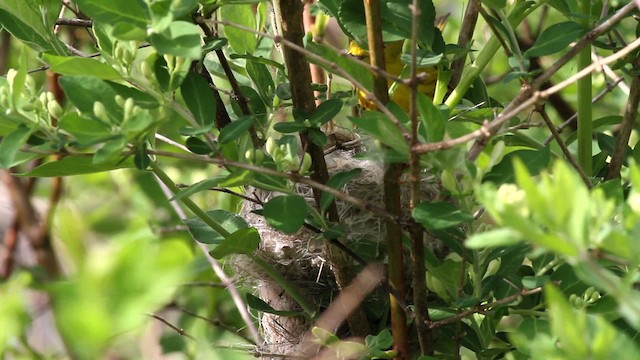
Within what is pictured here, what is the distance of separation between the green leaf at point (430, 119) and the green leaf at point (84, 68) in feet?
1.14

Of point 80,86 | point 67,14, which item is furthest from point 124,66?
point 67,14

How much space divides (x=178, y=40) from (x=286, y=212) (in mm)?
276

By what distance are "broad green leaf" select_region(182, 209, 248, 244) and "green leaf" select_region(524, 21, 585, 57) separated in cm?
49

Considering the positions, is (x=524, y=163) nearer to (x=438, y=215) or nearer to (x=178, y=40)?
(x=438, y=215)

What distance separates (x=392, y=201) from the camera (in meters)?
1.15

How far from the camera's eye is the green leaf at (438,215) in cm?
99

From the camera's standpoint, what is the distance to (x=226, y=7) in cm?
130

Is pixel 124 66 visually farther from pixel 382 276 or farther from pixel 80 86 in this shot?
pixel 382 276

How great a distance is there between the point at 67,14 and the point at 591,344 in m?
1.99

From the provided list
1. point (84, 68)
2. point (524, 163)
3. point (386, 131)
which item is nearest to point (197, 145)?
point (84, 68)

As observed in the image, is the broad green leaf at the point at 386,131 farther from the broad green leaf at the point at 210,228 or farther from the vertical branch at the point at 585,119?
the vertical branch at the point at 585,119

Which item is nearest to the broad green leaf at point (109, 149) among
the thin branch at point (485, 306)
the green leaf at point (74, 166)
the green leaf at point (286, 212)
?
the green leaf at point (74, 166)

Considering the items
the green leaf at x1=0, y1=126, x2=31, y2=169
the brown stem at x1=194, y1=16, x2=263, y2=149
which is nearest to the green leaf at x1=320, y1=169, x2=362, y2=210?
the brown stem at x1=194, y1=16, x2=263, y2=149

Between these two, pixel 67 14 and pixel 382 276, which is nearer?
pixel 382 276
